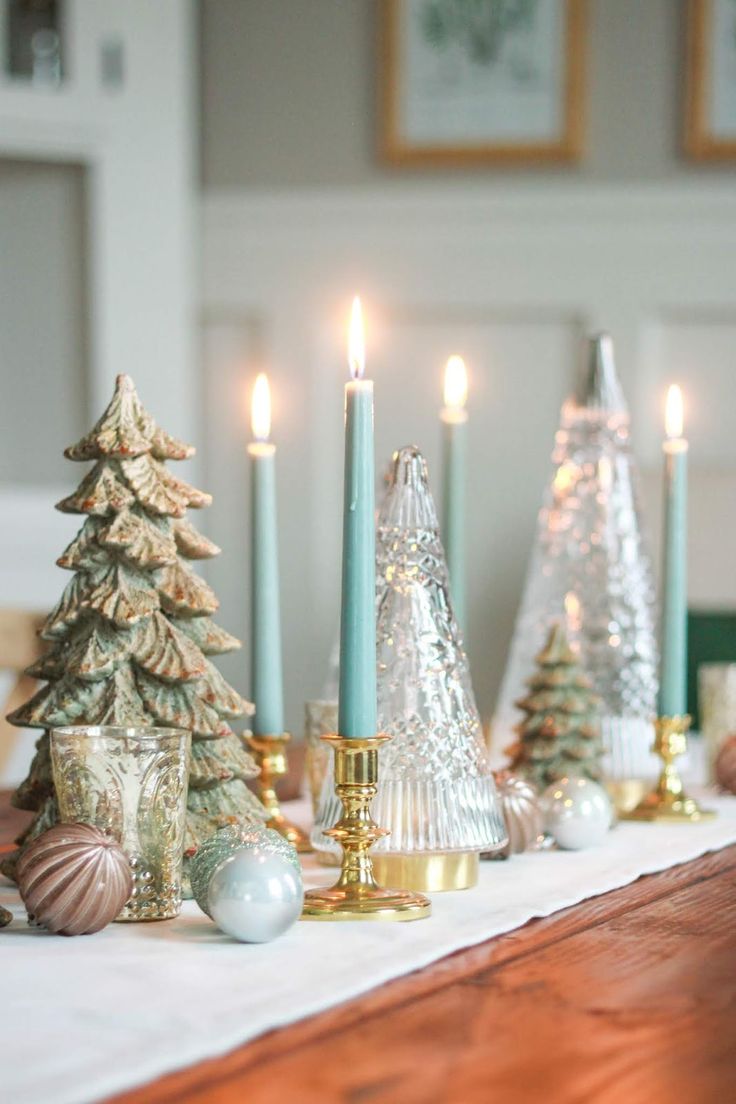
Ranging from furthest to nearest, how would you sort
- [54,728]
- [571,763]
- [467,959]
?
[571,763], [54,728], [467,959]

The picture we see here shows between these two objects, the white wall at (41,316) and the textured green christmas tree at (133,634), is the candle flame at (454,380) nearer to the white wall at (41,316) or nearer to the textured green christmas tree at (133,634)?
the textured green christmas tree at (133,634)

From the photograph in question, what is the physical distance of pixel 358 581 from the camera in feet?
2.67

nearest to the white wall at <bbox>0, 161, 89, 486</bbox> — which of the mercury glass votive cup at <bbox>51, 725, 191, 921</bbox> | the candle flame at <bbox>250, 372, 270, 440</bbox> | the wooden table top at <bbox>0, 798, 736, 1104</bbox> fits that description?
the candle flame at <bbox>250, 372, 270, 440</bbox>

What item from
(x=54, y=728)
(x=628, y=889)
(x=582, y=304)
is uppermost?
(x=582, y=304)

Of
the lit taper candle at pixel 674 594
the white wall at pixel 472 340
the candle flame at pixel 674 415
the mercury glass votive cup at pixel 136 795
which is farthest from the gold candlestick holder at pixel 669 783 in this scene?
the white wall at pixel 472 340

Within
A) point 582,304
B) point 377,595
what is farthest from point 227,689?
point 582,304

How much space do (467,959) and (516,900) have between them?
0.14 meters

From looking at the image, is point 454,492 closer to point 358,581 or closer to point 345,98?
point 358,581

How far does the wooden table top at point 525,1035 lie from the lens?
0.57 metres

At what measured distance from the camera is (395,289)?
9.25 feet

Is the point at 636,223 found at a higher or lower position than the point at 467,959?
higher

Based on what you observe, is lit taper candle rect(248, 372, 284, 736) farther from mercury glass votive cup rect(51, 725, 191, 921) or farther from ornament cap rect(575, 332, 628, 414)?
ornament cap rect(575, 332, 628, 414)

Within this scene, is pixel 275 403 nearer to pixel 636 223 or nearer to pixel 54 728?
pixel 636 223

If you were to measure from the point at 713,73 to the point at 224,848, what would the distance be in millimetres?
2188
